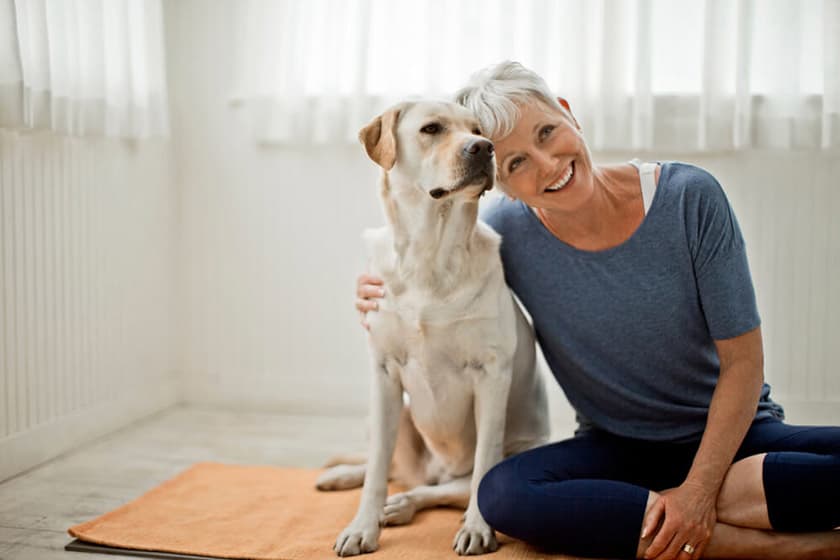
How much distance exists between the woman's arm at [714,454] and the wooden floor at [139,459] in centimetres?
112

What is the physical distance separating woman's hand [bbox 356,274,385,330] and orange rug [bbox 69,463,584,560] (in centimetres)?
48

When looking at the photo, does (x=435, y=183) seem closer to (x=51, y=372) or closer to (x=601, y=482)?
(x=601, y=482)

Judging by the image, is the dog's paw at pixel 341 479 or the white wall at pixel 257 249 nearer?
the dog's paw at pixel 341 479

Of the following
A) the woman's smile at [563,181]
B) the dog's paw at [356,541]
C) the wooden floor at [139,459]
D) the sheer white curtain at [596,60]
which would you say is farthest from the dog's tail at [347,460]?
the sheer white curtain at [596,60]

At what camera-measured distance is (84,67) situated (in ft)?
8.24

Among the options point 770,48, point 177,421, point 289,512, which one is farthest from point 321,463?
point 770,48

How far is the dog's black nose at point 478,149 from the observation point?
1.60m

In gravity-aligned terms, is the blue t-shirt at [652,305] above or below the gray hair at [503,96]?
below

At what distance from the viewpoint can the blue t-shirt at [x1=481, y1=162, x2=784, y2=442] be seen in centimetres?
167

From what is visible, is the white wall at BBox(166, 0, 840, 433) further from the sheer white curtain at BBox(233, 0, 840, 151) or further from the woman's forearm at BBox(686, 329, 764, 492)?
the woman's forearm at BBox(686, 329, 764, 492)

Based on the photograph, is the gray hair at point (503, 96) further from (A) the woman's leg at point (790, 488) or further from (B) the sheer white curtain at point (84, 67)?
(B) the sheer white curtain at point (84, 67)

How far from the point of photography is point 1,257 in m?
2.21

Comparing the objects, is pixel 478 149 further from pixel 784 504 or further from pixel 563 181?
pixel 784 504

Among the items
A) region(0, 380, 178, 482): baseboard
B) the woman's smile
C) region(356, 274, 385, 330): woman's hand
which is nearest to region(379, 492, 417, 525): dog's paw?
region(356, 274, 385, 330): woman's hand
